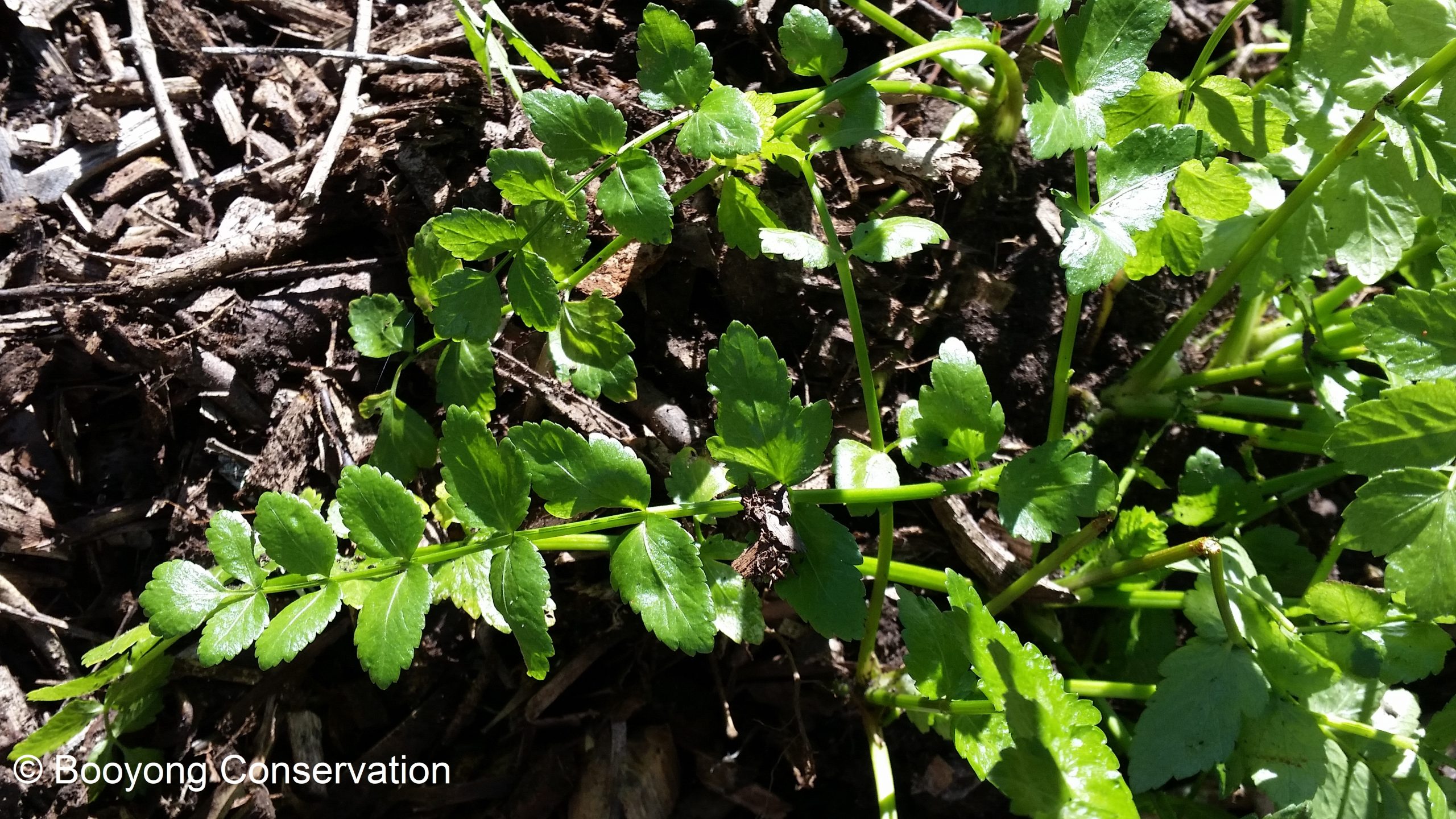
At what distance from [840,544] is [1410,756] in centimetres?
106

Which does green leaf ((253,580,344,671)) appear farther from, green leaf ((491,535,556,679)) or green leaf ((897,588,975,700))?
green leaf ((897,588,975,700))

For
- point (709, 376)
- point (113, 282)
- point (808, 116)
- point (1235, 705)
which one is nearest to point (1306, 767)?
point (1235, 705)

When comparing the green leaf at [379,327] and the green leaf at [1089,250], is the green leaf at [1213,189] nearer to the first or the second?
the green leaf at [1089,250]

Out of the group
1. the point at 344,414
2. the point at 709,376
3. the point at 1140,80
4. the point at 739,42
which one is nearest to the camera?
the point at 709,376

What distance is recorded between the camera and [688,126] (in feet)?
4.48

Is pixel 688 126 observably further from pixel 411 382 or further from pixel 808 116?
pixel 411 382

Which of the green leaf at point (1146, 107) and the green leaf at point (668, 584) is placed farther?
the green leaf at point (1146, 107)

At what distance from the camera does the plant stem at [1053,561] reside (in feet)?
4.72

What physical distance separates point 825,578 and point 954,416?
1.08ft

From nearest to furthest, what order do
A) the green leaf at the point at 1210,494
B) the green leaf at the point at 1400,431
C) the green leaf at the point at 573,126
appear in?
1. the green leaf at the point at 1400,431
2. the green leaf at the point at 573,126
3. the green leaf at the point at 1210,494

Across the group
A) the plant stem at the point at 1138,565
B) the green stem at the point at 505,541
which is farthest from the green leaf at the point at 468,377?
the plant stem at the point at 1138,565

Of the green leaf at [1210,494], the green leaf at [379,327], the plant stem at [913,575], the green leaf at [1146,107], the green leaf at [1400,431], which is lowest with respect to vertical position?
the plant stem at [913,575]

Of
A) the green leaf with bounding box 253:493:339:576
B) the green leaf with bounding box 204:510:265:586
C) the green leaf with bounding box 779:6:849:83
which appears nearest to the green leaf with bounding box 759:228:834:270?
the green leaf with bounding box 779:6:849:83

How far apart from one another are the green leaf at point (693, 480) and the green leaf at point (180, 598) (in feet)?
2.32
